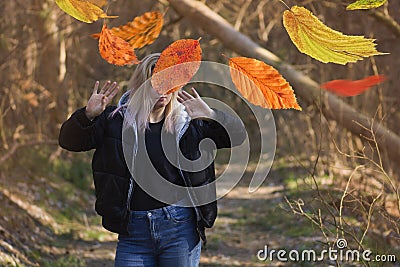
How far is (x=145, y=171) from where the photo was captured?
12.2 ft

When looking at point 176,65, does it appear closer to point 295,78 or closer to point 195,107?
point 195,107

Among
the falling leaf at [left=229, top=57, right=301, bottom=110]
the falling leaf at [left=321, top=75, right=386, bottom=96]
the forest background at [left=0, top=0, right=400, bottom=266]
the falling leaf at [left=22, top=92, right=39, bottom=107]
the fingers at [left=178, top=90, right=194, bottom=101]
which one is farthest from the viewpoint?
the falling leaf at [left=22, top=92, right=39, bottom=107]

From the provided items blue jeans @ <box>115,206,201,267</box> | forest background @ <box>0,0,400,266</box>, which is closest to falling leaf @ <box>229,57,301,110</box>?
blue jeans @ <box>115,206,201,267</box>

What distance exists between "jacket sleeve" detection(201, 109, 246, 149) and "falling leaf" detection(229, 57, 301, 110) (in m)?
0.70

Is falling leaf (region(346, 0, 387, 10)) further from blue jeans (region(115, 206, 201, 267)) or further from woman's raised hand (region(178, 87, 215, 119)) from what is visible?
blue jeans (region(115, 206, 201, 267))

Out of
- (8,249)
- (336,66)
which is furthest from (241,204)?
(8,249)

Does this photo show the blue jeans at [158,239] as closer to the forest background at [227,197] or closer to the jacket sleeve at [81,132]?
the jacket sleeve at [81,132]

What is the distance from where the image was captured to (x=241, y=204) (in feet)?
40.0

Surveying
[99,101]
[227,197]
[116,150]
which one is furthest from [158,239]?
[227,197]

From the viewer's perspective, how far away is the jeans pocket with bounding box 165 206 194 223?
3668 millimetres

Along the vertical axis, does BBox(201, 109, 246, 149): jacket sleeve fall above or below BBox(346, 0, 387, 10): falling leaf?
below

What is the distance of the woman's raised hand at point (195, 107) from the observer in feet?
12.5

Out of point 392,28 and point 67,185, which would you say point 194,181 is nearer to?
point 392,28

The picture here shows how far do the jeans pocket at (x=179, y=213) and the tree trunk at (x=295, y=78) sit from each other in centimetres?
413
